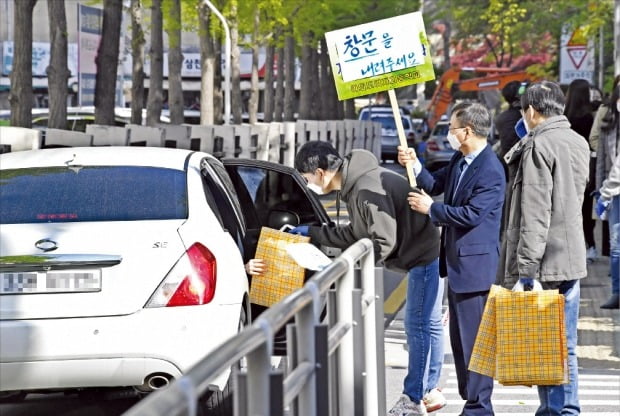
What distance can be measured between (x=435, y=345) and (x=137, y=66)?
2266cm

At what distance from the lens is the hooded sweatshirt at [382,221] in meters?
7.21

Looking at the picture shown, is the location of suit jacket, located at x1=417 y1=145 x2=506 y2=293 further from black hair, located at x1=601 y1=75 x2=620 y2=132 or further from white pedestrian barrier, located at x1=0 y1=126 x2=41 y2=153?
white pedestrian barrier, located at x1=0 y1=126 x2=41 y2=153

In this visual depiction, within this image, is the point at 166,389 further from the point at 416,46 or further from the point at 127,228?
the point at 416,46

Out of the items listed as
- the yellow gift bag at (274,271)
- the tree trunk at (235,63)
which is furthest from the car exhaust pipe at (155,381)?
the tree trunk at (235,63)

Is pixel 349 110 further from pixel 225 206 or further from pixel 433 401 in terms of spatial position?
pixel 433 401

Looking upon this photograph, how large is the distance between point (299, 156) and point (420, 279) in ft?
3.43

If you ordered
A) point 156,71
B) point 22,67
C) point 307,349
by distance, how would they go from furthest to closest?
point 156,71
point 22,67
point 307,349

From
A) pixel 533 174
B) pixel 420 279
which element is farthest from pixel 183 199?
pixel 533 174

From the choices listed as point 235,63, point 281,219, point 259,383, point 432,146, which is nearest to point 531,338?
point 259,383

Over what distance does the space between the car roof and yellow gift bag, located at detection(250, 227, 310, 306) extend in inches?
31.4

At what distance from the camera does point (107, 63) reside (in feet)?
81.5

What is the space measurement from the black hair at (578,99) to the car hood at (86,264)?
6760mm

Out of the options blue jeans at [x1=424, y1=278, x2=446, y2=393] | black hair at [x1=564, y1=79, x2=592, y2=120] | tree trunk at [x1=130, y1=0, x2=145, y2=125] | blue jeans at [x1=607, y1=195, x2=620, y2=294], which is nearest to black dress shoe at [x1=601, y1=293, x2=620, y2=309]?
blue jeans at [x1=607, y1=195, x2=620, y2=294]

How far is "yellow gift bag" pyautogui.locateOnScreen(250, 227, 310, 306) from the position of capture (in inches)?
292
